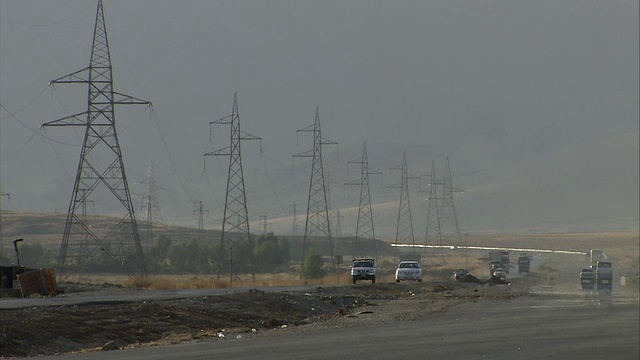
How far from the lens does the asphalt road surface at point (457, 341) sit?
26203 mm

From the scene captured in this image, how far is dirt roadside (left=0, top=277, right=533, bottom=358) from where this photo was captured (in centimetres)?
2962

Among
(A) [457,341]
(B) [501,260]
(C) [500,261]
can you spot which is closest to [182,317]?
(A) [457,341]

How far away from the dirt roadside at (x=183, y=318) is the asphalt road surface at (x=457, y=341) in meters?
1.91

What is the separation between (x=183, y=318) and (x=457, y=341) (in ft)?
35.0

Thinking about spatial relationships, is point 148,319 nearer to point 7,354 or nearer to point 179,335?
point 179,335

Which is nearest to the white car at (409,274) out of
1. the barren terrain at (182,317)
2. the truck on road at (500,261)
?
the barren terrain at (182,317)

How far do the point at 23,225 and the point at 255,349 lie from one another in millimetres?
156861

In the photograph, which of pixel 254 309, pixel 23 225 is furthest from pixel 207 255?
pixel 254 309

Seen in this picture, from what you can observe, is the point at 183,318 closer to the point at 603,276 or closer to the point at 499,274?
the point at 603,276

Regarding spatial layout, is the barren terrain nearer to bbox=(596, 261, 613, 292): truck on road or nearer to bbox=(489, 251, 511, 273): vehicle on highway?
bbox=(596, 261, 613, 292): truck on road

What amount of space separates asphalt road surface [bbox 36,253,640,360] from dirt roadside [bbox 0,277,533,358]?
6.26 ft

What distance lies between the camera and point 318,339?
3089 centimetres

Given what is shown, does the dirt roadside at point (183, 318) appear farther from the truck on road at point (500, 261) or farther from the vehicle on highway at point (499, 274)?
the truck on road at point (500, 261)

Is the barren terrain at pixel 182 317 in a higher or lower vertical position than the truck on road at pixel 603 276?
lower
